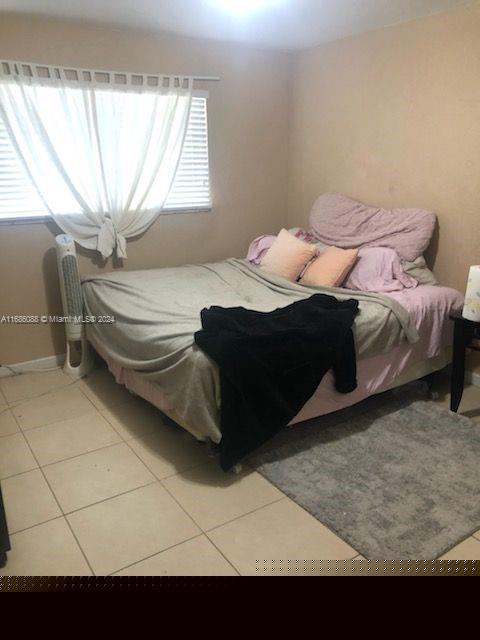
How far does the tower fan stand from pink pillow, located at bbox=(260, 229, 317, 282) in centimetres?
136

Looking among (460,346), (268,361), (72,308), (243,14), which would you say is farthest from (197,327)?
(243,14)

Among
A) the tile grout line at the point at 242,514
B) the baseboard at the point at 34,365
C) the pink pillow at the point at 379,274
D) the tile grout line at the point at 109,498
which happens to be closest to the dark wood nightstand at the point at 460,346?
the pink pillow at the point at 379,274

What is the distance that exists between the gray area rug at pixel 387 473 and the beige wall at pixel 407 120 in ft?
3.59

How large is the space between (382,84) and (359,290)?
4.97 feet

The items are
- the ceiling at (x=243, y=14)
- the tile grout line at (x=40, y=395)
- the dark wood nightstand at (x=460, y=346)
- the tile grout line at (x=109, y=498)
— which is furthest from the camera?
the tile grout line at (x=40, y=395)

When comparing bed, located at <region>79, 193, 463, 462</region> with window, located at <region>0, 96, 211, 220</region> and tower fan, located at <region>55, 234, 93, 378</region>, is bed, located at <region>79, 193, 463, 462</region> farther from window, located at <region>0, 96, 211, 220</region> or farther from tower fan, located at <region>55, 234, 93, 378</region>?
window, located at <region>0, 96, 211, 220</region>

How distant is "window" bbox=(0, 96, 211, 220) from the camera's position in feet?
10.9

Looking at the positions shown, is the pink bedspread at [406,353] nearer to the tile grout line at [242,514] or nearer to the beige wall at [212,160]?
the tile grout line at [242,514]

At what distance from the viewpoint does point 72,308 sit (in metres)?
3.37

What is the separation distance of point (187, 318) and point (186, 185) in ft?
5.60

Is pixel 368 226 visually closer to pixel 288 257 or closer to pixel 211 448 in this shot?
pixel 288 257

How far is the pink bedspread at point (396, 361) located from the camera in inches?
104
